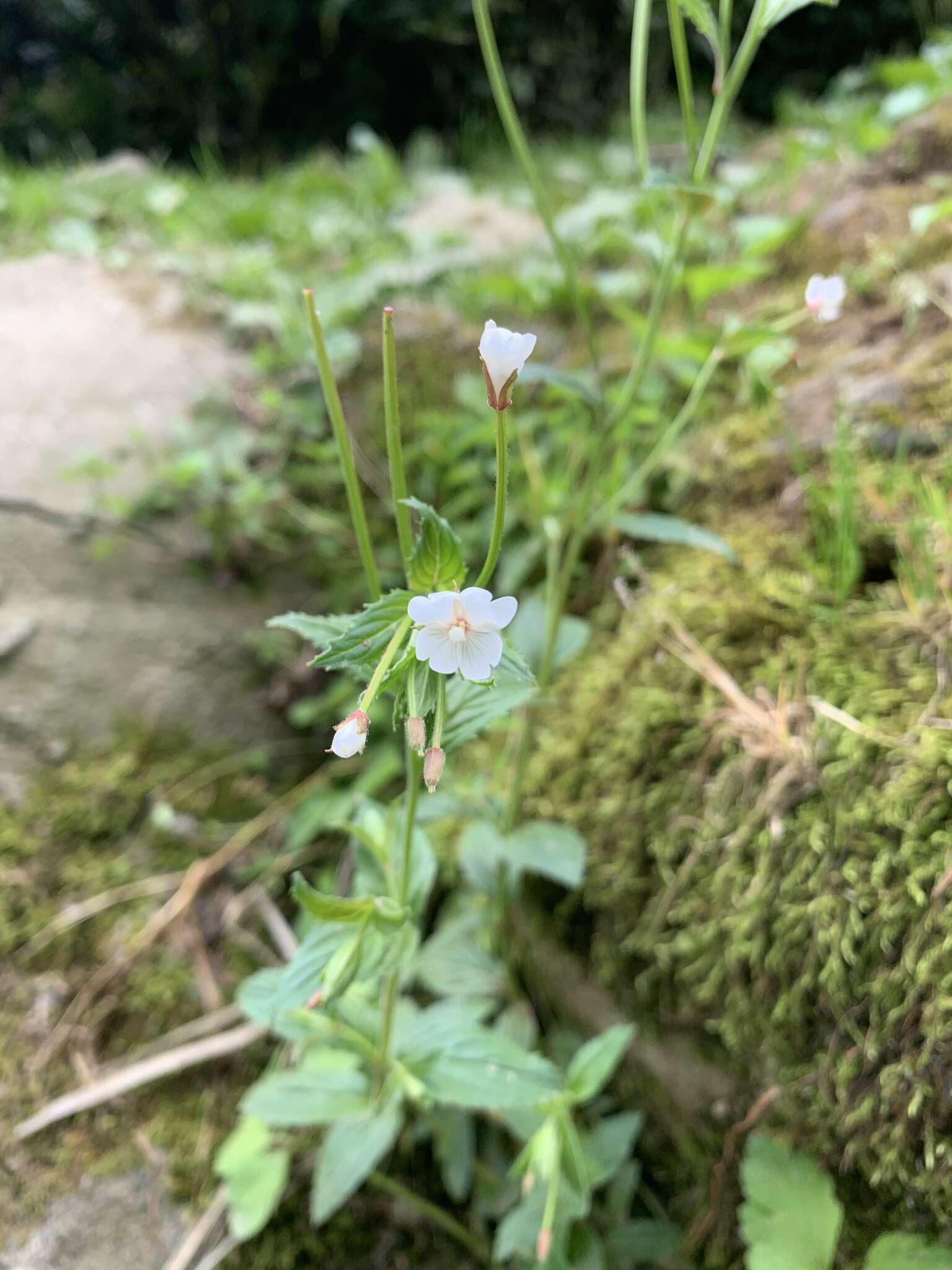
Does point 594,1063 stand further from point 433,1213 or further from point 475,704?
point 475,704

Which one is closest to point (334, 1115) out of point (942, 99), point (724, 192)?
point (724, 192)

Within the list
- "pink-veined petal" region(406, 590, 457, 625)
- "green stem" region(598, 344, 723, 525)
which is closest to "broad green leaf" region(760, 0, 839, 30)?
"green stem" region(598, 344, 723, 525)

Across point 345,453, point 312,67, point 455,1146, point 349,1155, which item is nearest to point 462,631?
point 345,453

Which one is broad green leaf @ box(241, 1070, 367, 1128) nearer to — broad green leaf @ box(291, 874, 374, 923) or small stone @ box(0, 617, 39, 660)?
broad green leaf @ box(291, 874, 374, 923)

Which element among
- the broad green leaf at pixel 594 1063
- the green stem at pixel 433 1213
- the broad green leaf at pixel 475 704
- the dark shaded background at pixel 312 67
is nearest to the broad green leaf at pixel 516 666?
the broad green leaf at pixel 475 704

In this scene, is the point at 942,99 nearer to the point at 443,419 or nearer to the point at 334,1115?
the point at 443,419

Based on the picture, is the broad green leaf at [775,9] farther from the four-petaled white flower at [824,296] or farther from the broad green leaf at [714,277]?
the broad green leaf at [714,277]
